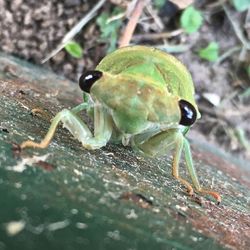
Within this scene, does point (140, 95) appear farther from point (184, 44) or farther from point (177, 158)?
point (184, 44)

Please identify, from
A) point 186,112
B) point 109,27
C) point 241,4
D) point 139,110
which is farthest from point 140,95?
Answer: point 241,4

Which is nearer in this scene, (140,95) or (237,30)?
(140,95)

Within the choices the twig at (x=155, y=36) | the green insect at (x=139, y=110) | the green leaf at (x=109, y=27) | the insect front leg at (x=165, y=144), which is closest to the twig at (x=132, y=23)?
the green leaf at (x=109, y=27)

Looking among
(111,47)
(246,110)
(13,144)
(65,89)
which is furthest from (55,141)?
(246,110)

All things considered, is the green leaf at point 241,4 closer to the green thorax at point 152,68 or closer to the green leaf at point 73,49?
the green leaf at point 73,49

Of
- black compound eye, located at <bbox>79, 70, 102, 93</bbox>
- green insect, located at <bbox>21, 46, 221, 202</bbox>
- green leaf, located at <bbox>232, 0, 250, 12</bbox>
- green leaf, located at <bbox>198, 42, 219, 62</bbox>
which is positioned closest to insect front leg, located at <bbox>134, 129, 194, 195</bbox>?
green insect, located at <bbox>21, 46, 221, 202</bbox>

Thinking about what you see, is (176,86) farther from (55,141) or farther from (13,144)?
(13,144)

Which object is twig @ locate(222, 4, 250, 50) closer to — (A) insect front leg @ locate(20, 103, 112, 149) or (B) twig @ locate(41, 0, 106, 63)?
(B) twig @ locate(41, 0, 106, 63)
